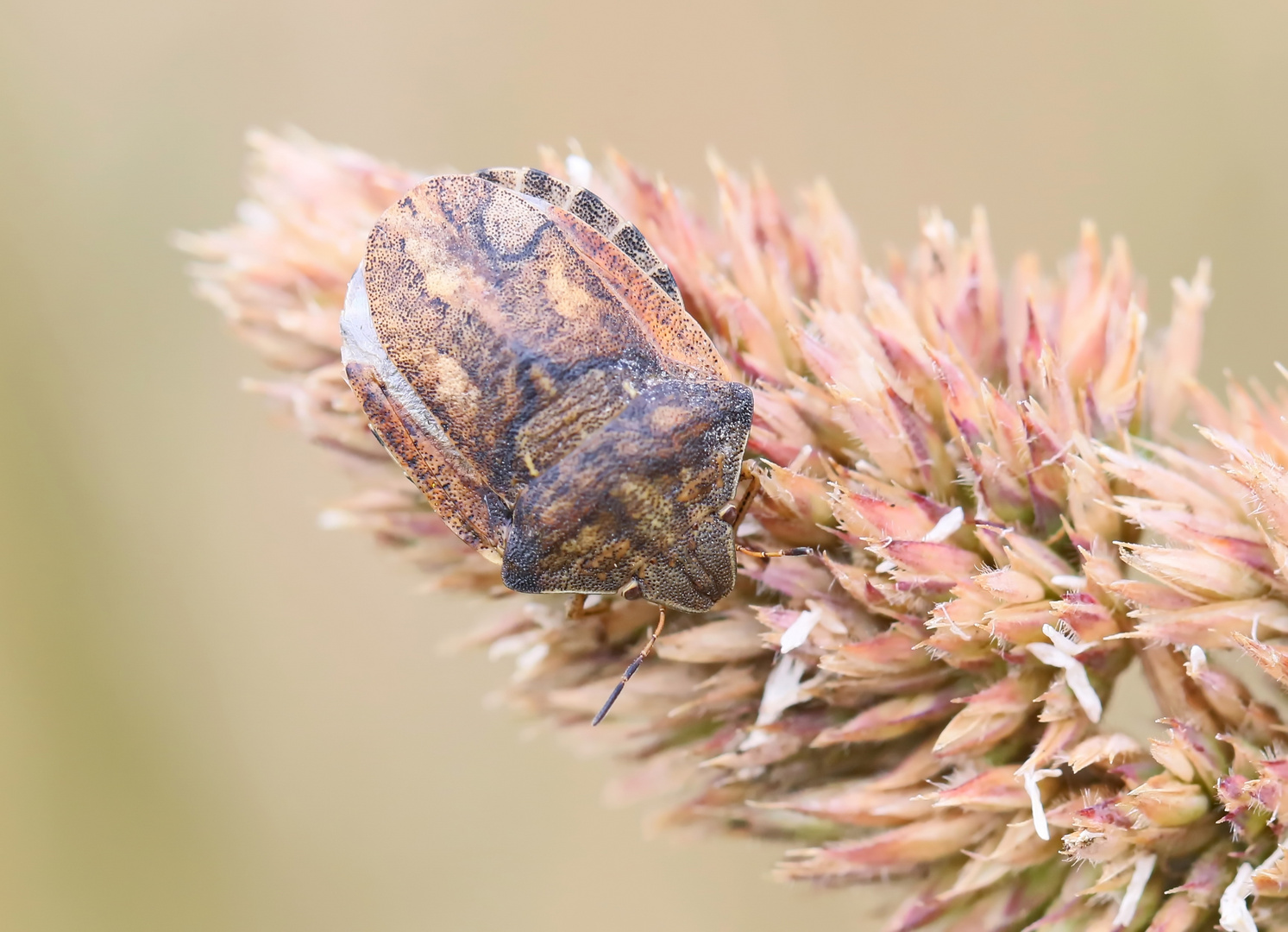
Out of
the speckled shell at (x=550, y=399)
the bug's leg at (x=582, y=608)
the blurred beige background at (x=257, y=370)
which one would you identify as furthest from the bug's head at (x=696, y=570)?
the blurred beige background at (x=257, y=370)

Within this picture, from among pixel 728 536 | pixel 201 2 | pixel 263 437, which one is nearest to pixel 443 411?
pixel 728 536

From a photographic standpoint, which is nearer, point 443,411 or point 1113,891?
point 1113,891

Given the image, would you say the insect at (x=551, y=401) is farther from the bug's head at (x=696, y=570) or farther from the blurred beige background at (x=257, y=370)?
the blurred beige background at (x=257, y=370)

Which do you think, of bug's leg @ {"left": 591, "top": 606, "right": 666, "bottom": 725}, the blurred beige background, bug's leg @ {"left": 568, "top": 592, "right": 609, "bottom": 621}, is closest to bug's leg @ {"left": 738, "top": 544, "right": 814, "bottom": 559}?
bug's leg @ {"left": 591, "top": 606, "right": 666, "bottom": 725}

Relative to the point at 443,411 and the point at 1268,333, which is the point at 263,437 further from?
the point at 1268,333

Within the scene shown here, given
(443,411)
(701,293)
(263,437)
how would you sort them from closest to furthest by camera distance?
1. (443,411)
2. (701,293)
3. (263,437)

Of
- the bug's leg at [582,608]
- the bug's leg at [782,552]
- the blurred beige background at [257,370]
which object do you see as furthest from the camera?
the blurred beige background at [257,370]

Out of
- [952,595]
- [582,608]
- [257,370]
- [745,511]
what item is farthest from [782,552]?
[257,370]
